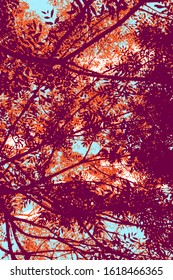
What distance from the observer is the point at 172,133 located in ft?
21.0

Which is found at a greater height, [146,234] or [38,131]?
[38,131]

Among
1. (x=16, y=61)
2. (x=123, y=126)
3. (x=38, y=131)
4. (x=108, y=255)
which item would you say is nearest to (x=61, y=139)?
(x=38, y=131)

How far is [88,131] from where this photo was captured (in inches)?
282

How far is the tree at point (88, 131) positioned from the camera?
223 inches

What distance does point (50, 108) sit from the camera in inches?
276

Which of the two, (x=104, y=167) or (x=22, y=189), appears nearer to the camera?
(x=22, y=189)

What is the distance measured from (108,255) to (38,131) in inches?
105

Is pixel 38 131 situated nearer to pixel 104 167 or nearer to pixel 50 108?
A: pixel 50 108

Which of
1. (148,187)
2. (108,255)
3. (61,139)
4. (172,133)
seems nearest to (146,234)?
(108,255)

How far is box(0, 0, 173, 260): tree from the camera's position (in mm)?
5668
